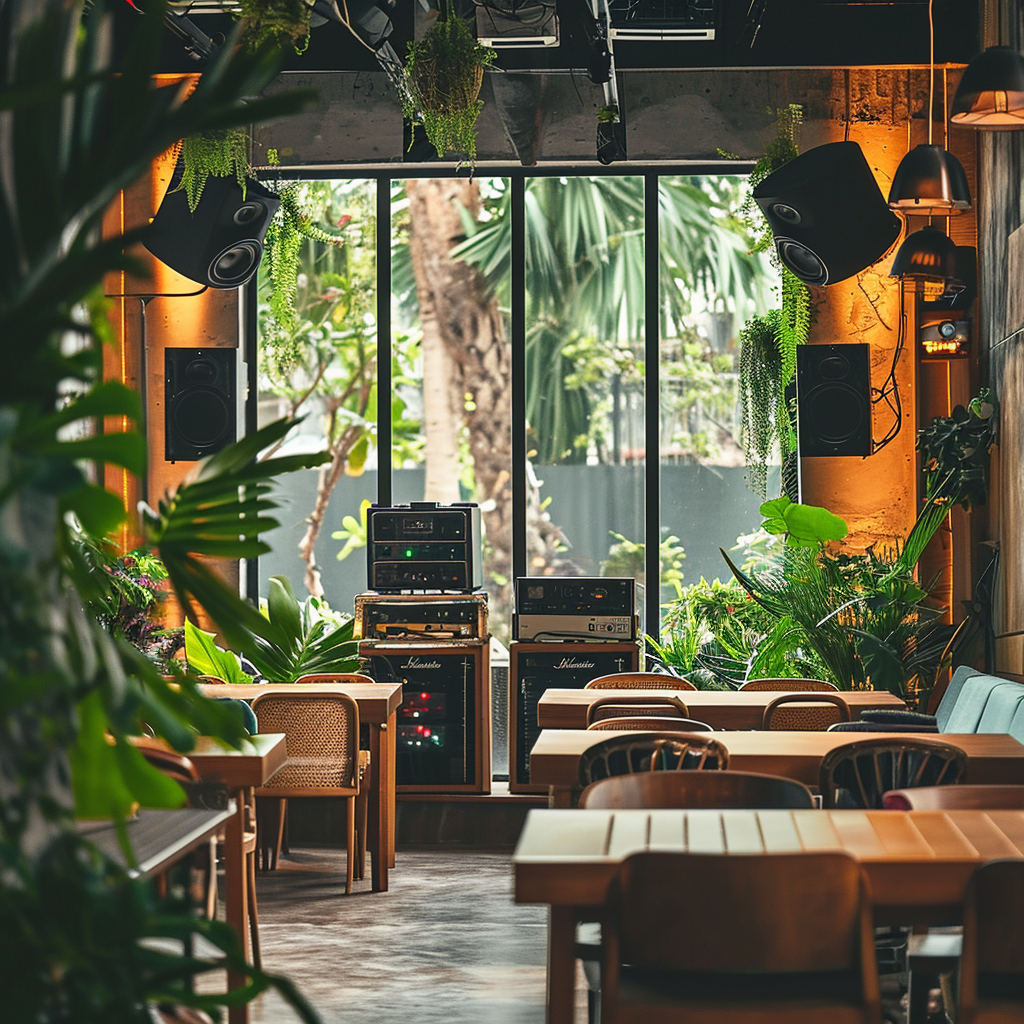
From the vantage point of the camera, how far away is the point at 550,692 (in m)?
5.60

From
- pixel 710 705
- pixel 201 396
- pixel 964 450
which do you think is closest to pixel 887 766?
pixel 710 705

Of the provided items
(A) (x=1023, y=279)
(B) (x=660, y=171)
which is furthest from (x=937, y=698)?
(B) (x=660, y=171)

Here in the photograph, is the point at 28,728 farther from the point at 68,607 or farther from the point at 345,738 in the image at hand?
the point at 345,738

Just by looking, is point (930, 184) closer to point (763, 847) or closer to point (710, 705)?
point (710, 705)

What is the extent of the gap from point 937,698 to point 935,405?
1682 millimetres

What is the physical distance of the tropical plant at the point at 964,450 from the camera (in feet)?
21.7

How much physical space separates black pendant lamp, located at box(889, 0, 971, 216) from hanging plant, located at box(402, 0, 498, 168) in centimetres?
196

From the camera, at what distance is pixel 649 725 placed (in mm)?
4473

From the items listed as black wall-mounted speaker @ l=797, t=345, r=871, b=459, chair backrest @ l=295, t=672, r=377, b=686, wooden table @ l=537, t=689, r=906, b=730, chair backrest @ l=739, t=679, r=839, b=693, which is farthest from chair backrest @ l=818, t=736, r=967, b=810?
black wall-mounted speaker @ l=797, t=345, r=871, b=459

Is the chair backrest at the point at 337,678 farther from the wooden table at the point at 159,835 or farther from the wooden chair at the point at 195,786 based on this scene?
the wooden table at the point at 159,835

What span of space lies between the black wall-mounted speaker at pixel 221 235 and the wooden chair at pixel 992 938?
5704 millimetres

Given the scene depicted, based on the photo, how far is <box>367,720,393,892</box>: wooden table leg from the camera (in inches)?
225

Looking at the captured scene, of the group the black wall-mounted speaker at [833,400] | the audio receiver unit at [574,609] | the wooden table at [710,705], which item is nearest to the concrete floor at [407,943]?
the wooden table at [710,705]

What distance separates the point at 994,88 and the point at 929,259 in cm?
165
